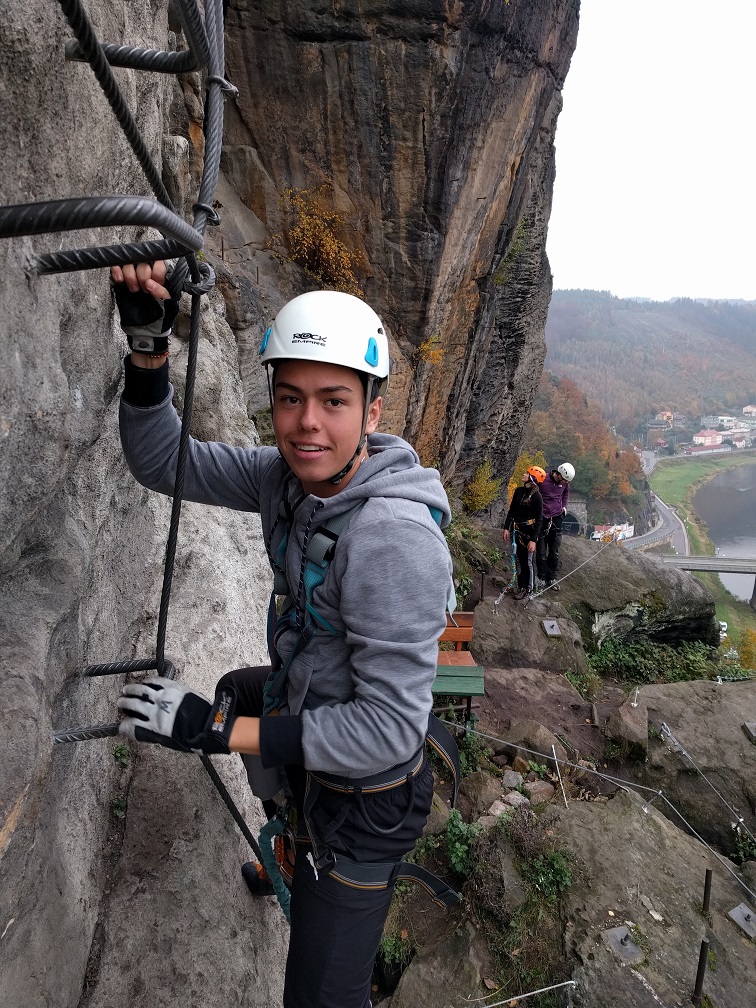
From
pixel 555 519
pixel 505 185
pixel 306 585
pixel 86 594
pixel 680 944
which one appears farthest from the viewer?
pixel 505 185

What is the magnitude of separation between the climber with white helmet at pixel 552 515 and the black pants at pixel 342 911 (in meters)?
8.20

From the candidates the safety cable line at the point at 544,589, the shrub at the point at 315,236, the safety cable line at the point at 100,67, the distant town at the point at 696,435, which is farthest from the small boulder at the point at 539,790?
the distant town at the point at 696,435

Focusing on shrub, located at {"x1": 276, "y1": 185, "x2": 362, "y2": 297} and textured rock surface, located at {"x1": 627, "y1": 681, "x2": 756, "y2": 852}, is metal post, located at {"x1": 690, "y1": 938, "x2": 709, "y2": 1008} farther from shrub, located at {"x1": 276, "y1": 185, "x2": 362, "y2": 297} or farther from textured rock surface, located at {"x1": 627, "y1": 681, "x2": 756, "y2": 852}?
shrub, located at {"x1": 276, "y1": 185, "x2": 362, "y2": 297}

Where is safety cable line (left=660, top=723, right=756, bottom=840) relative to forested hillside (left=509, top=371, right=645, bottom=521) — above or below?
above

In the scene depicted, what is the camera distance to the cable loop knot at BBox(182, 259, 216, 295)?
1752 mm

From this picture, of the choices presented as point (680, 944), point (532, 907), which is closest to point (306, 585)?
point (532, 907)

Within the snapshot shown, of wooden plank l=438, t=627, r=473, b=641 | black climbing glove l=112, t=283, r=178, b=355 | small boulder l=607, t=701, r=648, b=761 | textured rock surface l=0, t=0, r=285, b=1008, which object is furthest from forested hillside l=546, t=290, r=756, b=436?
black climbing glove l=112, t=283, r=178, b=355

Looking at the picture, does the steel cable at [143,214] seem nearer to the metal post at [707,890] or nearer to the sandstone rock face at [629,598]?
the metal post at [707,890]

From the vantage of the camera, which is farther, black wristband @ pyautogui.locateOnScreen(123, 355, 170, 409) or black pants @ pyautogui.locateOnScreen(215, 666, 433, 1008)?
black pants @ pyautogui.locateOnScreen(215, 666, 433, 1008)

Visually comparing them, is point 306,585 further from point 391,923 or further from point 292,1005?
point 391,923

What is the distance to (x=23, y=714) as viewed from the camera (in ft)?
5.47

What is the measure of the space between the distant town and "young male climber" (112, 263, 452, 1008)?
124m

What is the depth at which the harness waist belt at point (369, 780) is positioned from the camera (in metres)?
2.12

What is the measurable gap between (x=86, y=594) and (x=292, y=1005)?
1749 mm
